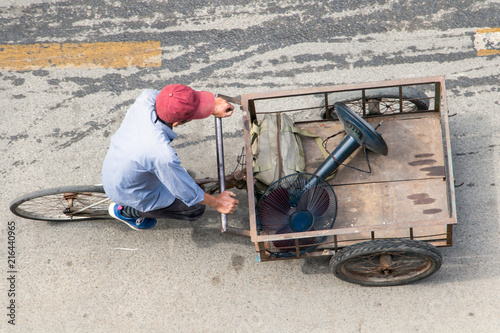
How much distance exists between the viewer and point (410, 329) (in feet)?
14.8

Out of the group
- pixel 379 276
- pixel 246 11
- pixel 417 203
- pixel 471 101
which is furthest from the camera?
pixel 246 11

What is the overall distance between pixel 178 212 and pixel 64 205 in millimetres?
1306

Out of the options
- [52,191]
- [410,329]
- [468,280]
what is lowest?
[410,329]

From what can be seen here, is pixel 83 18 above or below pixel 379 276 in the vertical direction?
above

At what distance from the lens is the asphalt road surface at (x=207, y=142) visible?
465cm

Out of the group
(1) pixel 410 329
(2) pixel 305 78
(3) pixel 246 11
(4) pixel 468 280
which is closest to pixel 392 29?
(2) pixel 305 78

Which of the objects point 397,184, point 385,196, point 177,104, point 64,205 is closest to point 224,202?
point 177,104

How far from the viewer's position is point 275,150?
4293 millimetres

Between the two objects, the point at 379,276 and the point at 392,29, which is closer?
the point at 379,276

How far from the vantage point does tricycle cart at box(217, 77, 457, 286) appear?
157 inches

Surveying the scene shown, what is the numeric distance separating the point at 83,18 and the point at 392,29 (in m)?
3.55

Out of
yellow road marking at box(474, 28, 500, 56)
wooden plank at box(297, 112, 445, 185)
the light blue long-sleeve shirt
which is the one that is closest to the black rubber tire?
wooden plank at box(297, 112, 445, 185)

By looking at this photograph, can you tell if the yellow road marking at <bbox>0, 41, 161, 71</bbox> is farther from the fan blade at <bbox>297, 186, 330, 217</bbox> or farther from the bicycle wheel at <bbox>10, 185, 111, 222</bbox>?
the fan blade at <bbox>297, 186, 330, 217</bbox>

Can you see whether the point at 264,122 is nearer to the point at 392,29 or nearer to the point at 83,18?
the point at 392,29
